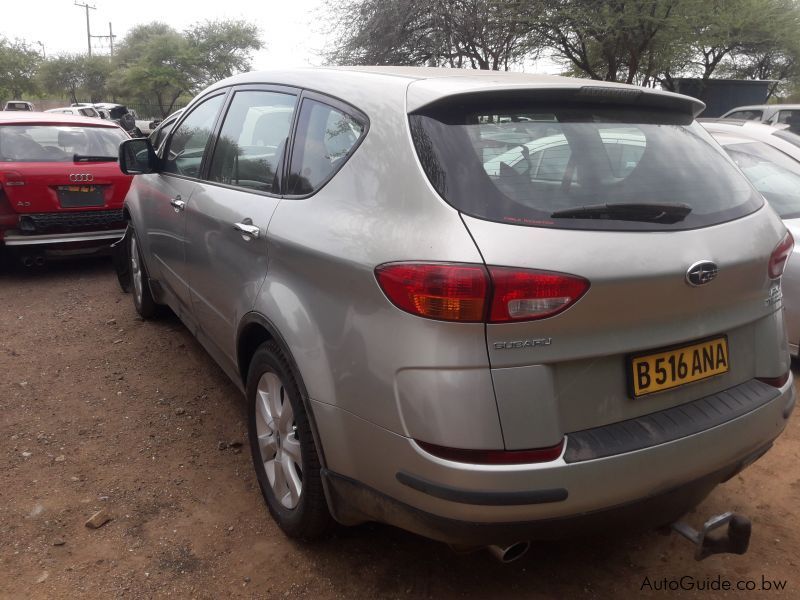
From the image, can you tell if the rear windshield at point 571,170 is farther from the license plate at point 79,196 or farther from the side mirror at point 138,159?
the license plate at point 79,196

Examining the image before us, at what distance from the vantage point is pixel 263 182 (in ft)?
9.27

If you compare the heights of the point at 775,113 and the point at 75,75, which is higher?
the point at 75,75

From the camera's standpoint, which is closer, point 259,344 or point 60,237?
point 259,344

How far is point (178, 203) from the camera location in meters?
3.67

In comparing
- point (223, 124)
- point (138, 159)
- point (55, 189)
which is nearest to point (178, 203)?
point (223, 124)

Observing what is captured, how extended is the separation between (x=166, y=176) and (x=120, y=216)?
3027 millimetres

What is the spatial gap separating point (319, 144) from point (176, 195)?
1.52 m

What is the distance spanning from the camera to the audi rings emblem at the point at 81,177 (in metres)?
6.34

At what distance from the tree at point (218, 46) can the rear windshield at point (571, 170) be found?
4319 centimetres

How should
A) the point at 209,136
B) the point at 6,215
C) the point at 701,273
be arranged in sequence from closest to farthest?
the point at 701,273, the point at 209,136, the point at 6,215

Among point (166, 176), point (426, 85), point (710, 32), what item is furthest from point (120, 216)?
point (710, 32)

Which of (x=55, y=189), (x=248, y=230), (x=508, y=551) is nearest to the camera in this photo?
(x=508, y=551)

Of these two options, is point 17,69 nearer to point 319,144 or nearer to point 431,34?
point 431,34

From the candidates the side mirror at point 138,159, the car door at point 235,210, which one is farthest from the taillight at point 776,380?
the side mirror at point 138,159
